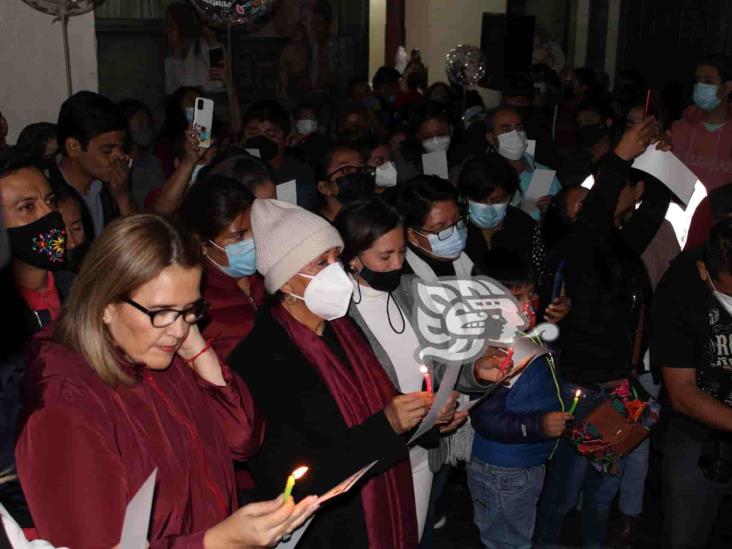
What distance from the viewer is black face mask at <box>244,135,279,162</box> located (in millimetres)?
5984

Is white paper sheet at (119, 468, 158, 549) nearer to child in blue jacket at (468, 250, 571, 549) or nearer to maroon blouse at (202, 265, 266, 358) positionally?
maroon blouse at (202, 265, 266, 358)

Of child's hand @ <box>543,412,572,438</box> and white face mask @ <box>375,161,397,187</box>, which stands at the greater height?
white face mask @ <box>375,161,397,187</box>

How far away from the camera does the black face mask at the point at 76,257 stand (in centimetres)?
334

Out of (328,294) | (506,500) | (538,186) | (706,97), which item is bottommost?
(506,500)

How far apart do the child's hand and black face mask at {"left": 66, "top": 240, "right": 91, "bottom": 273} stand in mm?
1788

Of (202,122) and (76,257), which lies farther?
(202,122)

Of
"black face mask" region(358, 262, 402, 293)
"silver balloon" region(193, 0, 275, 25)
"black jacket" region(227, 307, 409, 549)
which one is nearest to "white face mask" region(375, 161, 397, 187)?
"silver balloon" region(193, 0, 275, 25)

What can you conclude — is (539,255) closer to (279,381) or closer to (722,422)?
(722,422)

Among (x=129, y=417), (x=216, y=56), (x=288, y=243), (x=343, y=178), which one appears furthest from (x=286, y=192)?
(x=129, y=417)

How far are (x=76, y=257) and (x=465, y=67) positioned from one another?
7.96 meters

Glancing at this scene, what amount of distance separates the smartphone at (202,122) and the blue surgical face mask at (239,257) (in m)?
1.27

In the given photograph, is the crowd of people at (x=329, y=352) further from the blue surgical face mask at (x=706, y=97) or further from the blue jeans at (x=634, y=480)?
the blue surgical face mask at (x=706, y=97)

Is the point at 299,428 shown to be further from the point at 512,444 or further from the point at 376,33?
the point at 376,33

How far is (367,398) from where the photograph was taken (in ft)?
9.67
